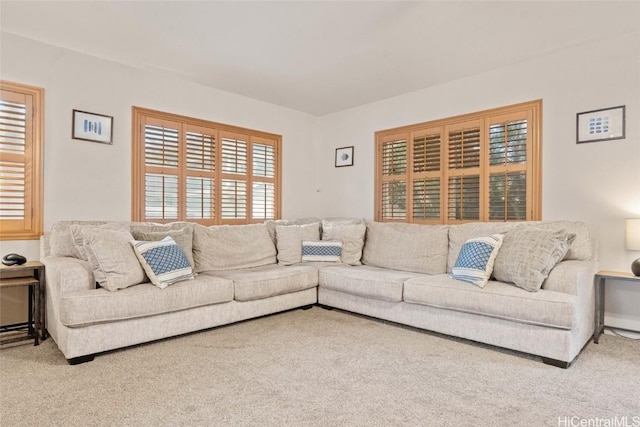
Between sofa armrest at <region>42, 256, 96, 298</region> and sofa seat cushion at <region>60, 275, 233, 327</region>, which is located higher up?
sofa armrest at <region>42, 256, 96, 298</region>

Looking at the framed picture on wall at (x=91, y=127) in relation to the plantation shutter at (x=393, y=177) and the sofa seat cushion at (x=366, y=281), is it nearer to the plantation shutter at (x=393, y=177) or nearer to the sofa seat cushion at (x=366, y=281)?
the sofa seat cushion at (x=366, y=281)

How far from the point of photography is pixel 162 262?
9.27ft

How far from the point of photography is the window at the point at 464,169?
3.62 meters

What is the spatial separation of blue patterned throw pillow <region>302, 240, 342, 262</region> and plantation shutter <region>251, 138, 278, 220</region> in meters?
1.04

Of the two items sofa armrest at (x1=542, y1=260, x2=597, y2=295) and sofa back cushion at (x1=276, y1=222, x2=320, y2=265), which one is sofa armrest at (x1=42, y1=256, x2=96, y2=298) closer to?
sofa back cushion at (x1=276, y1=222, x2=320, y2=265)

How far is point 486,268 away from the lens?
282 cm

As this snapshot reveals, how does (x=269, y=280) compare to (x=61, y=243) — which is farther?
(x=269, y=280)

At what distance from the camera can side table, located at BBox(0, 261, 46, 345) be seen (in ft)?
8.93

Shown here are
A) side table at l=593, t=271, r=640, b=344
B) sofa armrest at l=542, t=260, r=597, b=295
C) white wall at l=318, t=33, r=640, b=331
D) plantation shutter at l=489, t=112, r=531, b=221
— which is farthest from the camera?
plantation shutter at l=489, t=112, r=531, b=221

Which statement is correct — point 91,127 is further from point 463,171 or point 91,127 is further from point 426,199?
point 463,171

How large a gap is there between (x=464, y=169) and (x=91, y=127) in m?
3.69

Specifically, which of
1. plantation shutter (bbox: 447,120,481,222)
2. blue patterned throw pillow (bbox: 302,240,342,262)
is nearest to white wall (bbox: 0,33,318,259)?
blue patterned throw pillow (bbox: 302,240,342,262)

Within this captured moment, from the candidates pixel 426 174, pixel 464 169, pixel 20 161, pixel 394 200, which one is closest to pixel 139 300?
pixel 20 161

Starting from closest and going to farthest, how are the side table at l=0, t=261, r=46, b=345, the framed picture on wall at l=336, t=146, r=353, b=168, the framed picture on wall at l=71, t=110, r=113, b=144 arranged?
the side table at l=0, t=261, r=46, b=345 → the framed picture on wall at l=71, t=110, r=113, b=144 → the framed picture on wall at l=336, t=146, r=353, b=168
